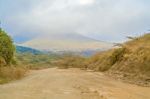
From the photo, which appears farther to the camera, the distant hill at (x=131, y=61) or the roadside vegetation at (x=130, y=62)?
the distant hill at (x=131, y=61)

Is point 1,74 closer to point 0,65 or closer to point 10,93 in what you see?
point 0,65

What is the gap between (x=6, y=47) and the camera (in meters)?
46.5

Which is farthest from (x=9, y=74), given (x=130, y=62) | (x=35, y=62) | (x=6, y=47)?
(x=35, y=62)

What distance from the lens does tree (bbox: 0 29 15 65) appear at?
45.7 m

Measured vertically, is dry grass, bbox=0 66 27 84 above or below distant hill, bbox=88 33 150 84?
below

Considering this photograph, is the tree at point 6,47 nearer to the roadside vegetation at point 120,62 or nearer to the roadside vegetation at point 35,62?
the roadside vegetation at point 120,62

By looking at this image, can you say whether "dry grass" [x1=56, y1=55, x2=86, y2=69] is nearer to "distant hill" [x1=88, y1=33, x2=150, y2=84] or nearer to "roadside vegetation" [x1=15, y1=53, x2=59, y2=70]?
"roadside vegetation" [x1=15, y1=53, x2=59, y2=70]

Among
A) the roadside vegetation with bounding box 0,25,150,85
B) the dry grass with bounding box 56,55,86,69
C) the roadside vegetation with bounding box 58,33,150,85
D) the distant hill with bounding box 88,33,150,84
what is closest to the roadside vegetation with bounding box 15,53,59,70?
the dry grass with bounding box 56,55,86,69

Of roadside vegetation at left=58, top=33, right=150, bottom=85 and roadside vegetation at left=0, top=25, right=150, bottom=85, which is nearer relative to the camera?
roadside vegetation at left=58, top=33, right=150, bottom=85

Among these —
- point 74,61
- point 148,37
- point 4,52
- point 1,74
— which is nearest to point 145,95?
point 1,74

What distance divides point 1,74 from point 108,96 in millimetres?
15904

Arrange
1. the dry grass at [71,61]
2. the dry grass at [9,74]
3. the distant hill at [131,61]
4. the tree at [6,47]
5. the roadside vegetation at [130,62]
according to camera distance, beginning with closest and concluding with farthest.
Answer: the roadside vegetation at [130,62], the distant hill at [131,61], the dry grass at [9,74], the tree at [6,47], the dry grass at [71,61]

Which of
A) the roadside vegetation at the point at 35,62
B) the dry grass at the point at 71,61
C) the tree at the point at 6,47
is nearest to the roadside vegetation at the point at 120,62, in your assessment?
the tree at the point at 6,47

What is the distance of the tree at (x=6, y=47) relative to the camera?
4566cm
